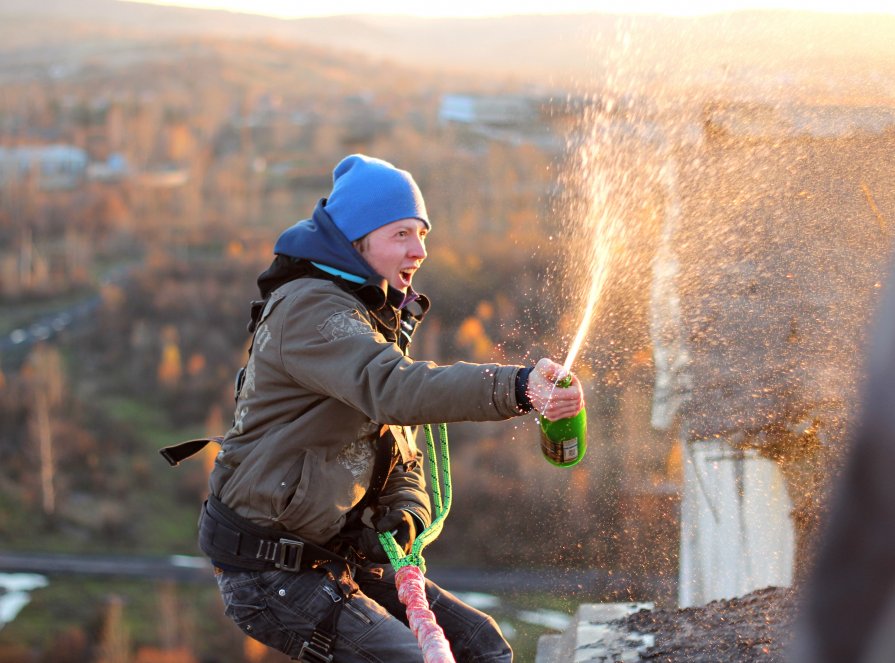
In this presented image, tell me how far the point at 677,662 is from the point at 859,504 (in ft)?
11.3

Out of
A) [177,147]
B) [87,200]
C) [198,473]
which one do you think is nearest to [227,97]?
[177,147]

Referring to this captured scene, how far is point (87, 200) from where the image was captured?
240 ft

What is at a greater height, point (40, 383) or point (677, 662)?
point (677, 662)

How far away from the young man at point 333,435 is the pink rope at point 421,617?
5.4 inches

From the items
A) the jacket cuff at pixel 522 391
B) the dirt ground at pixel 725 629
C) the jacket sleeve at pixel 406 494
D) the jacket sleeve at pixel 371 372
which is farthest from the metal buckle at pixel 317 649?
the dirt ground at pixel 725 629

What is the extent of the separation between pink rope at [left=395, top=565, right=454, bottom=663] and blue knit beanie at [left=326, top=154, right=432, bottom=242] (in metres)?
1.22

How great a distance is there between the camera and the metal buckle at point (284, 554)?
3.67m

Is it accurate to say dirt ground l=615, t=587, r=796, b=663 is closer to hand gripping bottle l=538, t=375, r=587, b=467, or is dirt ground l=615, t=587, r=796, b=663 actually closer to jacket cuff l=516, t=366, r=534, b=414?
hand gripping bottle l=538, t=375, r=587, b=467

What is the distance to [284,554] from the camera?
Answer: 12.1ft

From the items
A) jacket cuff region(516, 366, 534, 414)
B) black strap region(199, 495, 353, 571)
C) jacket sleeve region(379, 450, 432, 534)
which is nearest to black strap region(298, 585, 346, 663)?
black strap region(199, 495, 353, 571)

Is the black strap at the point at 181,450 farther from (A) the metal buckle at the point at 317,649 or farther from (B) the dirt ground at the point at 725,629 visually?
(B) the dirt ground at the point at 725,629

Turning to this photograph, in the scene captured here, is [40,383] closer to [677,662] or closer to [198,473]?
[198,473]

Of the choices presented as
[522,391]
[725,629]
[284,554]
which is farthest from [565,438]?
[725,629]

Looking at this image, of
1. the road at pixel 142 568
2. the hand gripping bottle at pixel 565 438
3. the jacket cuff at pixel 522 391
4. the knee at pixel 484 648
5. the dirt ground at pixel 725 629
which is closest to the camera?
the jacket cuff at pixel 522 391
